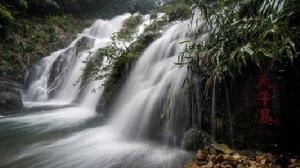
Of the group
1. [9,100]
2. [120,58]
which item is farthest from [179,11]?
[9,100]

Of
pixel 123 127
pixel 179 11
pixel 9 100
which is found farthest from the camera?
pixel 179 11

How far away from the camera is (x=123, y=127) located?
5246 millimetres

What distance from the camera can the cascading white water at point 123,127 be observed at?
393 centimetres

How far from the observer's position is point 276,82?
10.9 ft

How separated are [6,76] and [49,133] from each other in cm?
535

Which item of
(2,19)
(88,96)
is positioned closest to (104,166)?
(88,96)

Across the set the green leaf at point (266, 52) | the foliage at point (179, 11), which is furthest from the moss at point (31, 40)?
the green leaf at point (266, 52)

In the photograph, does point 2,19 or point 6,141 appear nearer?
point 6,141

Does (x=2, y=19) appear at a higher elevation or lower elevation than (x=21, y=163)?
higher

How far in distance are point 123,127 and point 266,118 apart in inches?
106

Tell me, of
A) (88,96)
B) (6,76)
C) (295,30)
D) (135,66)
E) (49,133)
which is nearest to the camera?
(295,30)

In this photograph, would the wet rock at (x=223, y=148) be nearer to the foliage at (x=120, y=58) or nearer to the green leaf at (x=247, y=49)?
the green leaf at (x=247, y=49)

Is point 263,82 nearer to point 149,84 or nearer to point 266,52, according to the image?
point 266,52

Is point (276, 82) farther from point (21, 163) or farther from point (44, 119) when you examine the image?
point (44, 119)
